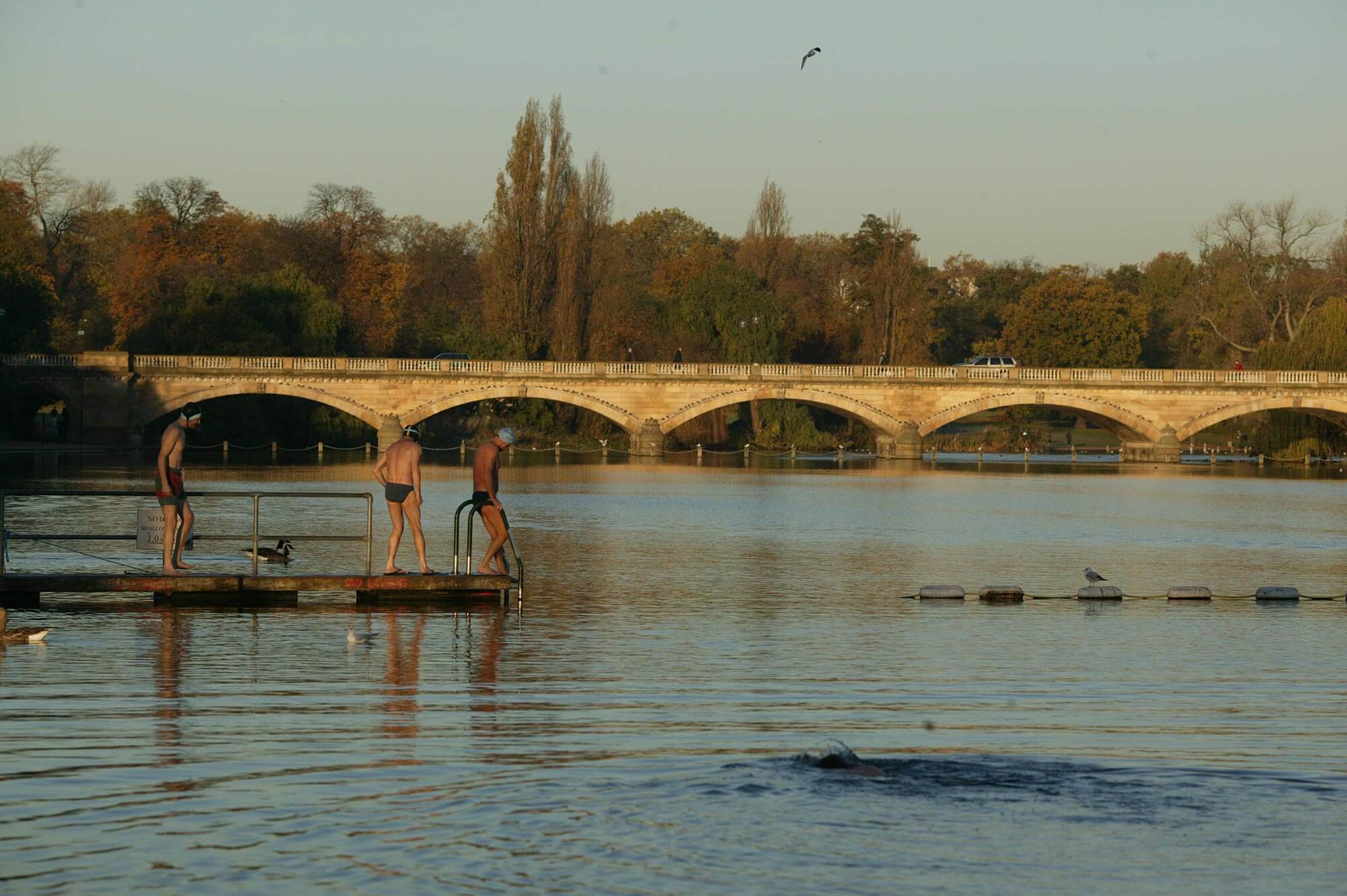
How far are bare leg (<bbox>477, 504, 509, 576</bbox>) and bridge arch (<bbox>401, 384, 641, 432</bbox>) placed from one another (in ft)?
196

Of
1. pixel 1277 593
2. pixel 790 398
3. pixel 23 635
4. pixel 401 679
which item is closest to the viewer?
pixel 401 679

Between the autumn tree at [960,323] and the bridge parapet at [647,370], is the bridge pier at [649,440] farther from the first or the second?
the autumn tree at [960,323]

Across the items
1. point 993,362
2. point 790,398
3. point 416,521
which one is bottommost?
point 416,521

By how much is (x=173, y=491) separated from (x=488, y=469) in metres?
3.25

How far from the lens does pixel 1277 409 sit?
81.1 meters

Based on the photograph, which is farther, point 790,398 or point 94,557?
point 790,398

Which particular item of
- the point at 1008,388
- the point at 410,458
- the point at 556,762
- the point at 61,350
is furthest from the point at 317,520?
the point at 61,350

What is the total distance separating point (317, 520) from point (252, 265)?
2371 inches

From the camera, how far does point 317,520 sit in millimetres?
31219

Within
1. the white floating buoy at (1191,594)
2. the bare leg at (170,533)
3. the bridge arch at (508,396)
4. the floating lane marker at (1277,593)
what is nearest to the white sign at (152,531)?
the bare leg at (170,533)

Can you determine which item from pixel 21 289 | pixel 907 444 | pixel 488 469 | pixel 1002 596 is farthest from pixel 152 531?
pixel 907 444

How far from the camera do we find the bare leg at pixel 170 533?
1805 centimetres

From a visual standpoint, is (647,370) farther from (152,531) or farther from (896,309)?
(152,531)

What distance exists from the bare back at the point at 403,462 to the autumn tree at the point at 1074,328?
290ft
